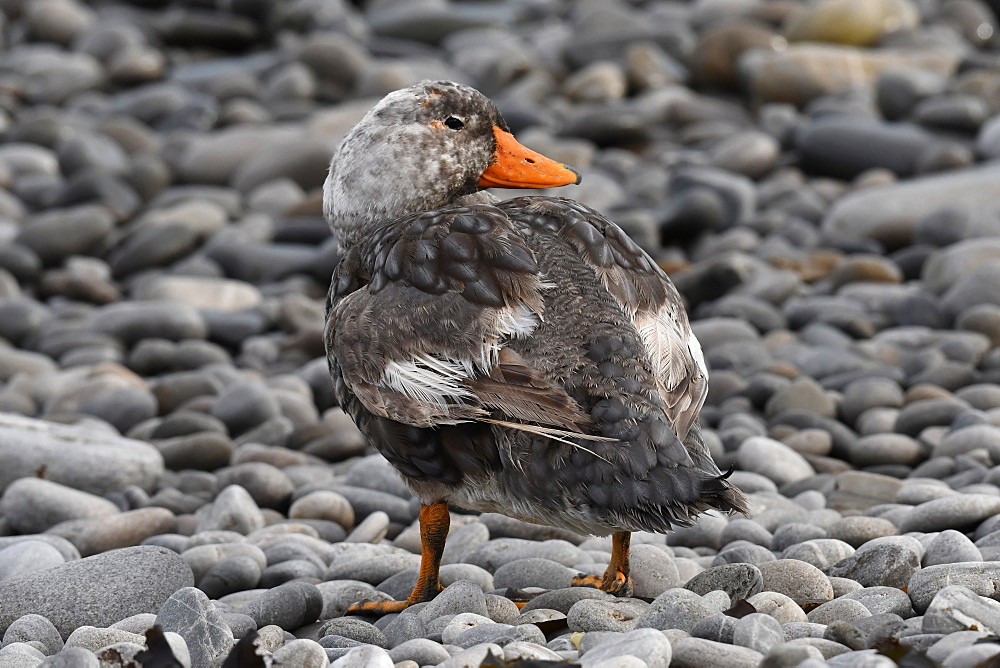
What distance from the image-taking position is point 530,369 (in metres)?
3.44

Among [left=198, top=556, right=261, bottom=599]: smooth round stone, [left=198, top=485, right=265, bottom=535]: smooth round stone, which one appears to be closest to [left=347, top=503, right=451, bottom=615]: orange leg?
[left=198, top=556, right=261, bottom=599]: smooth round stone

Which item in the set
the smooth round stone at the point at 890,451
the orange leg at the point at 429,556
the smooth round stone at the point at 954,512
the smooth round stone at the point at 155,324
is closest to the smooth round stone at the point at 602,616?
the orange leg at the point at 429,556

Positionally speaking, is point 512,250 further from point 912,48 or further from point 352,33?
point 352,33

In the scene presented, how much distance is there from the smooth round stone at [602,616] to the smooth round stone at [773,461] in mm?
1736

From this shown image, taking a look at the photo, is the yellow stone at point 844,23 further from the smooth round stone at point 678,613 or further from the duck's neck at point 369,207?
the smooth round stone at point 678,613

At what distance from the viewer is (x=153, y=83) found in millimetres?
13359

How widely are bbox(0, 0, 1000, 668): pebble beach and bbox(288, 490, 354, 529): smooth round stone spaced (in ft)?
0.05

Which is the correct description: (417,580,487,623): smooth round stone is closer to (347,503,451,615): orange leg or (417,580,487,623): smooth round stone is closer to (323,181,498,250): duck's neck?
(347,503,451,615): orange leg

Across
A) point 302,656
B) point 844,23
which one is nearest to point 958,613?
point 302,656

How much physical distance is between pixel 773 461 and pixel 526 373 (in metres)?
2.08

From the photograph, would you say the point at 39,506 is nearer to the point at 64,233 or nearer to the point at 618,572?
the point at 618,572

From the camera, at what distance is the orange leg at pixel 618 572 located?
3.89 m

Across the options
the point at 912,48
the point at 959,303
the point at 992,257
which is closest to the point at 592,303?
the point at 959,303

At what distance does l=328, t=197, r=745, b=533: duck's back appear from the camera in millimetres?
3283
